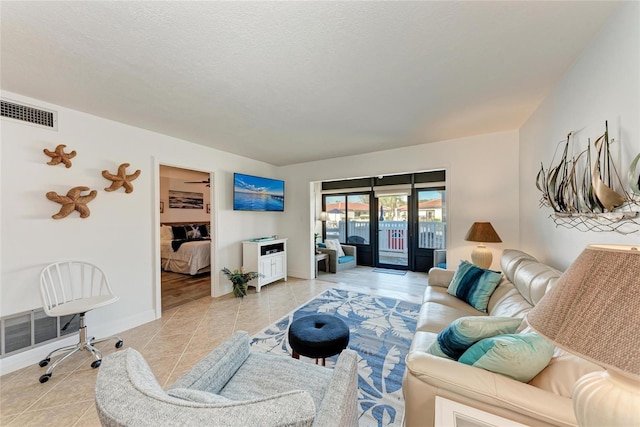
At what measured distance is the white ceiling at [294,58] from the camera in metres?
1.27

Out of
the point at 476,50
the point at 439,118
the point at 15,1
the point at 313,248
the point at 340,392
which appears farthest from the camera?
the point at 313,248

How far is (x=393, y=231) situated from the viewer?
596 cm

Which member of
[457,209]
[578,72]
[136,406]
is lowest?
[136,406]

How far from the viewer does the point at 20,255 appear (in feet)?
6.98

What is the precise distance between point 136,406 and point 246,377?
870 millimetres

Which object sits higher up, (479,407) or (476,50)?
(476,50)

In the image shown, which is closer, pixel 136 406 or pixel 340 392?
pixel 136 406

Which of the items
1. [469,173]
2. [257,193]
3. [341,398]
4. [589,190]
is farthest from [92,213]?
[469,173]

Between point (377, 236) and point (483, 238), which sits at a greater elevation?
point (483, 238)

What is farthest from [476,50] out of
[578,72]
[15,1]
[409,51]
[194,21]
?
[15,1]

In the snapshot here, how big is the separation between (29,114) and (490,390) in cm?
396

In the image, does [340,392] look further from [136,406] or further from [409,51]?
[409,51]

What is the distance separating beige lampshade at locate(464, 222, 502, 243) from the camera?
2922mm

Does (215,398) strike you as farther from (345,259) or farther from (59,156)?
(345,259)
